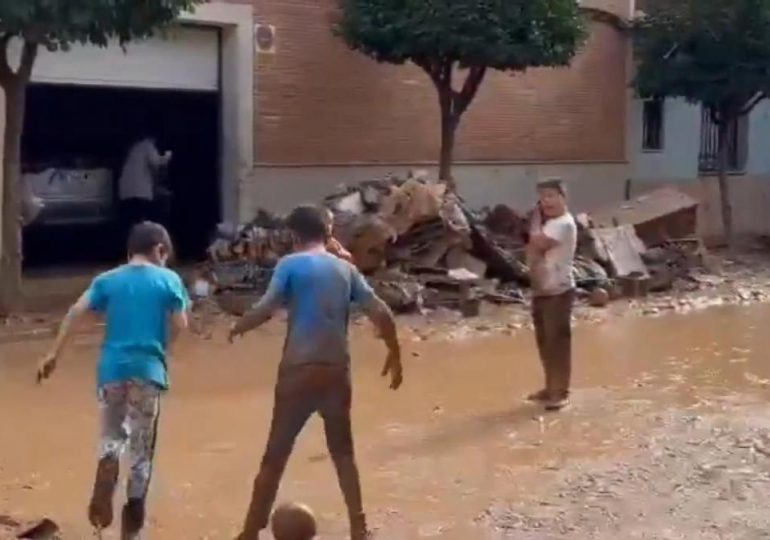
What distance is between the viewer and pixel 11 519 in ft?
23.8

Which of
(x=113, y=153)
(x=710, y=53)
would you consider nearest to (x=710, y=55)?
(x=710, y=53)

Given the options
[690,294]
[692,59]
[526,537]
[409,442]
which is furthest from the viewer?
[692,59]

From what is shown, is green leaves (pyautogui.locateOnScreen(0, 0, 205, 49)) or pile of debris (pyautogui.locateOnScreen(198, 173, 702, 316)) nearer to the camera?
green leaves (pyautogui.locateOnScreen(0, 0, 205, 49))

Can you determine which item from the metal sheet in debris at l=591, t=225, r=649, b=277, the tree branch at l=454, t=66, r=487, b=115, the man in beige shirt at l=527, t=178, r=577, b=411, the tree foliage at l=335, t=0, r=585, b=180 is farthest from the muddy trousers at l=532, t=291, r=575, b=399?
the tree branch at l=454, t=66, r=487, b=115

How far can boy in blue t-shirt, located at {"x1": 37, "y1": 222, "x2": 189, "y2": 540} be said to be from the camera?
6.57 m

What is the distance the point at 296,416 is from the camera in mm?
6566

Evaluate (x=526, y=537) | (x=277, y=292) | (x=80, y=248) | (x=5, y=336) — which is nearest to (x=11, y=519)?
(x=277, y=292)

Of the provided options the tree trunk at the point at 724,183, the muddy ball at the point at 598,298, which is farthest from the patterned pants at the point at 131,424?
the tree trunk at the point at 724,183

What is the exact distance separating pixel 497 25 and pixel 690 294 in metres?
4.49

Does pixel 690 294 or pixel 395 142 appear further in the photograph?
pixel 395 142

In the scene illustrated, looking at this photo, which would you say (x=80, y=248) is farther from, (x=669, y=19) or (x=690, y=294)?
(x=669, y=19)

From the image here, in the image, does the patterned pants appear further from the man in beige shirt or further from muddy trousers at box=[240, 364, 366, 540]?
the man in beige shirt

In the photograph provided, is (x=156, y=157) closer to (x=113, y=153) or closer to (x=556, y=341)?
(x=113, y=153)

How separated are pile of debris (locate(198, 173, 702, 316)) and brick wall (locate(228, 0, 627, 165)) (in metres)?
4.14
